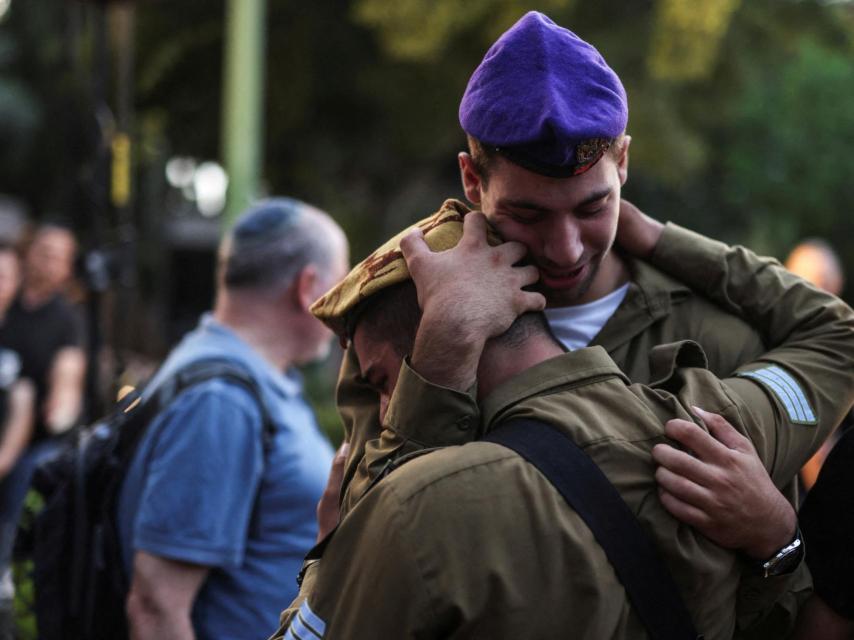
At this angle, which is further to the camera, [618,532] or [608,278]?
[608,278]

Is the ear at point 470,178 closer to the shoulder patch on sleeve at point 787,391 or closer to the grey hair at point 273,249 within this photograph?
the shoulder patch on sleeve at point 787,391

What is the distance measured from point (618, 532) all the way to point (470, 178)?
0.83 m

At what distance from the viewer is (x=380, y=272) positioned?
76.4 inches

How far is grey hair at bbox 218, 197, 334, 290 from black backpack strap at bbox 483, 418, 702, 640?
1.86 m

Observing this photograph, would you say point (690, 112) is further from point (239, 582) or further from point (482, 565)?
point (482, 565)

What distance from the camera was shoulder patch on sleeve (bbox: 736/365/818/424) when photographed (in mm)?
1905

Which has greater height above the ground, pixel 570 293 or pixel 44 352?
pixel 570 293

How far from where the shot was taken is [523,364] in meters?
1.80

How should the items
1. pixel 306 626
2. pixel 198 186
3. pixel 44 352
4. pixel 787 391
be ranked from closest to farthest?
pixel 306 626 → pixel 787 391 → pixel 44 352 → pixel 198 186

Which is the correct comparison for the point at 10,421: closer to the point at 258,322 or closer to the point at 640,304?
the point at 258,322

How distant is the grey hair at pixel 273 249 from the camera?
338 cm

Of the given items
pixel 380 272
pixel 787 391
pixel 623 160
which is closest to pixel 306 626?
pixel 380 272

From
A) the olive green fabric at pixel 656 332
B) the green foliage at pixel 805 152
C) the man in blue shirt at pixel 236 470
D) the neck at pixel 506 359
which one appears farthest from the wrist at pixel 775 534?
the green foliage at pixel 805 152

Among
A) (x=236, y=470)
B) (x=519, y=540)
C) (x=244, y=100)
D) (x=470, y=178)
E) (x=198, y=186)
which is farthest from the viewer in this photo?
(x=198, y=186)
